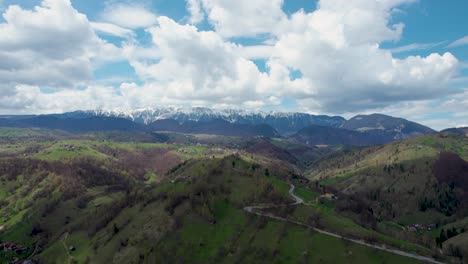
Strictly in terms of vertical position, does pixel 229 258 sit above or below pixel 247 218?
below

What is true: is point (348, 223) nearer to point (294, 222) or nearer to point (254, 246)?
point (294, 222)

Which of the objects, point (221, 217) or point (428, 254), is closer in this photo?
point (428, 254)

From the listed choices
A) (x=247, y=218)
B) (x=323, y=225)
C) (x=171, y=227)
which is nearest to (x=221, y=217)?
(x=247, y=218)

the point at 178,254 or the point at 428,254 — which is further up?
the point at 428,254

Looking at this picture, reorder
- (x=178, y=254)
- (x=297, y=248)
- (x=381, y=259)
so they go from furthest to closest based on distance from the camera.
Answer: (x=178, y=254) < (x=297, y=248) < (x=381, y=259)

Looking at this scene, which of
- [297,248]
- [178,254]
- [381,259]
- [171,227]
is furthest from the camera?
[171,227]

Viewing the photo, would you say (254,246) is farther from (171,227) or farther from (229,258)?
(171,227)

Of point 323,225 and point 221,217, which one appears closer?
point 323,225

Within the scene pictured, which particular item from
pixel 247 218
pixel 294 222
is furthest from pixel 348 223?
pixel 247 218

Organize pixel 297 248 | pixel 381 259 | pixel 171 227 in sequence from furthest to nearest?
pixel 171 227, pixel 297 248, pixel 381 259
